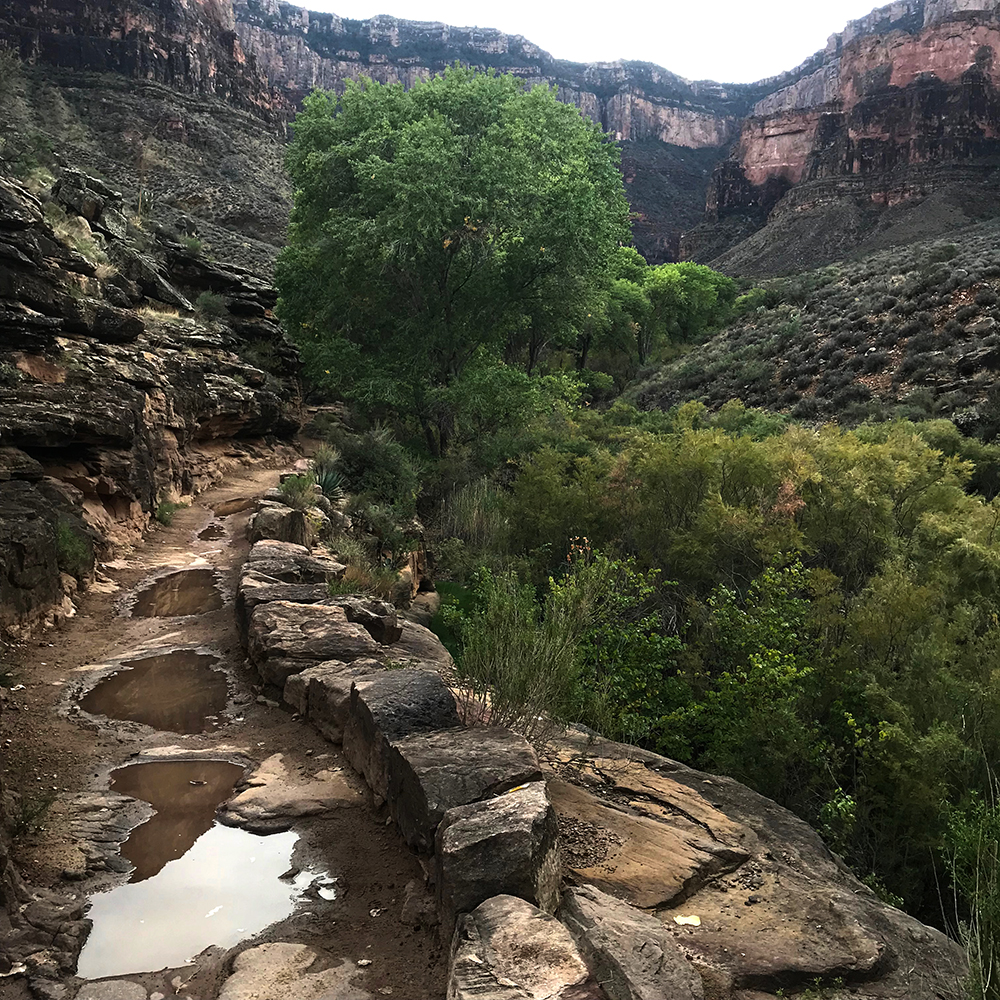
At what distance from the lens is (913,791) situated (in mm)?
5539

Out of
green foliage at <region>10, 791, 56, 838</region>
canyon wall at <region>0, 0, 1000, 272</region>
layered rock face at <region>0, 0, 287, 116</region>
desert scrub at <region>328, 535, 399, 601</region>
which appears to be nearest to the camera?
green foliage at <region>10, 791, 56, 838</region>

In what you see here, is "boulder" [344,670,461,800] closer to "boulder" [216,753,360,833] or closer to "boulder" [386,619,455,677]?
"boulder" [216,753,360,833]

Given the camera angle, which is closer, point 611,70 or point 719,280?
point 719,280

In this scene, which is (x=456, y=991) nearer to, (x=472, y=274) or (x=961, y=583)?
(x=961, y=583)

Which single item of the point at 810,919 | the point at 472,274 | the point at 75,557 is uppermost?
the point at 472,274

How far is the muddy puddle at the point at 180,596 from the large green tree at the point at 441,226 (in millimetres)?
7543

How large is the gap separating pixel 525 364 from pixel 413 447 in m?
6.84

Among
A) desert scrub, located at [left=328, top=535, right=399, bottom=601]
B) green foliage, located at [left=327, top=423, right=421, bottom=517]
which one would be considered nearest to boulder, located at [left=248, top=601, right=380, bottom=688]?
desert scrub, located at [left=328, top=535, right=399, bottom=601]

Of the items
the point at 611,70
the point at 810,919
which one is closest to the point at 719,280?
the point at 810,919

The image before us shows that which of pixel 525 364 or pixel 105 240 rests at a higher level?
pixel 105 240

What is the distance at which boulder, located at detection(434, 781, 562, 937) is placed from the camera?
9.73ft

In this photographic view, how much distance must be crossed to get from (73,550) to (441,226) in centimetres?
951

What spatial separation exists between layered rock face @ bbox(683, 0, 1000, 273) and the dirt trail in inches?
2728

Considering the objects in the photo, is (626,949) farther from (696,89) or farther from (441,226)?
(696,89)
